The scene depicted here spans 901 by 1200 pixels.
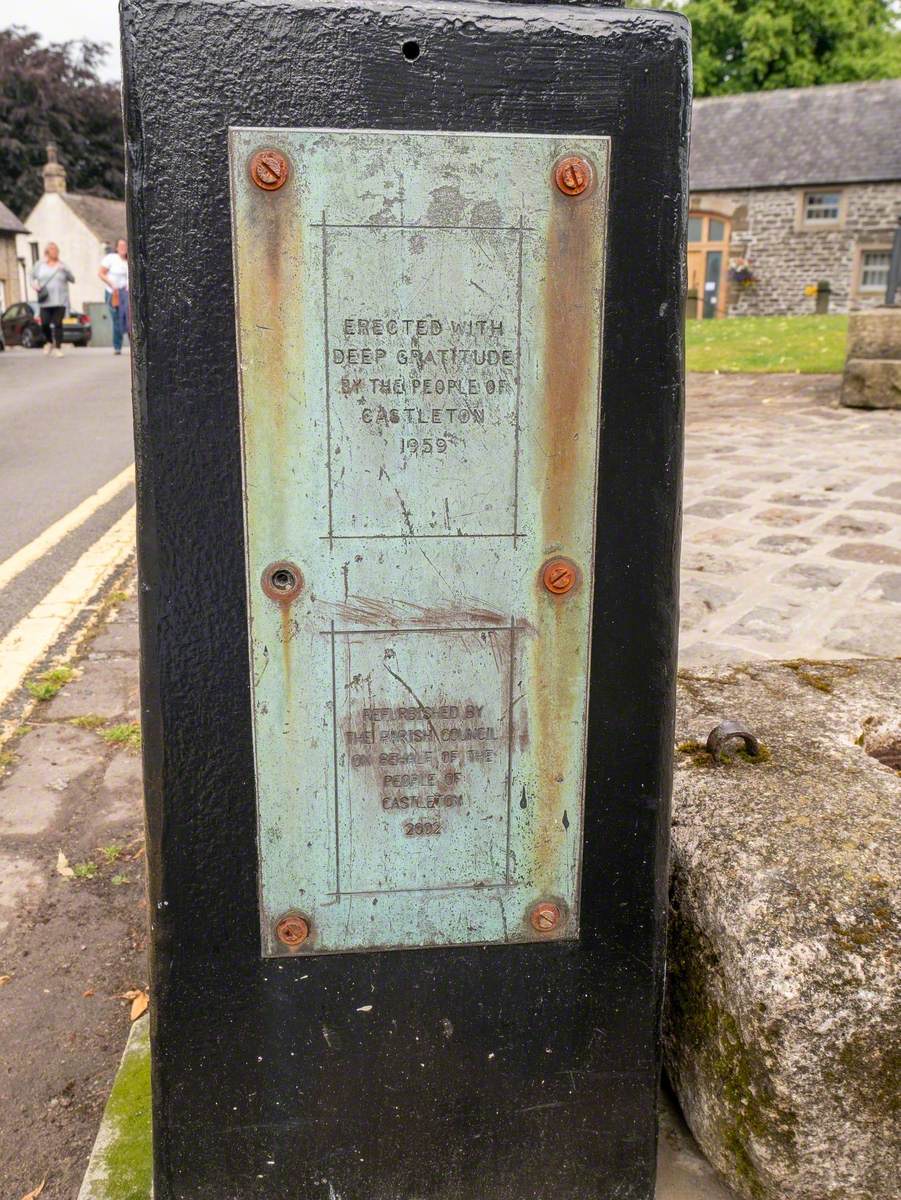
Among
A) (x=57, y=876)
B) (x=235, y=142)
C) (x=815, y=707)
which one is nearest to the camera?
(x=235, y=142)

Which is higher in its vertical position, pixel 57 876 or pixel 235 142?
pixel 235 142

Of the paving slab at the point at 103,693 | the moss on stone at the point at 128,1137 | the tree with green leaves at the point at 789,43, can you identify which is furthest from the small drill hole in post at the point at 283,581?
the tree with green leaves at the point at 789,43

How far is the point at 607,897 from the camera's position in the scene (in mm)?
1664

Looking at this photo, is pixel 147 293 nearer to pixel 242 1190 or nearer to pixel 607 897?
pixel 607 897

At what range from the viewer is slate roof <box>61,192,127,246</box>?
45656 millimetres

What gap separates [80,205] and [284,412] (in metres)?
49.8

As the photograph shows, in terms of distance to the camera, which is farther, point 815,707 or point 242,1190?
point 815,707

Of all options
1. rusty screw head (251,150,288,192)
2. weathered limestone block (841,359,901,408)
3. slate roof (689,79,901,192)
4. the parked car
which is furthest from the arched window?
rusty screw head (251,150,288,192)

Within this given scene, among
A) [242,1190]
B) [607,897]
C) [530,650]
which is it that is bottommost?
[242,1190]

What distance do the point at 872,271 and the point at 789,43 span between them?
12144 millimetres

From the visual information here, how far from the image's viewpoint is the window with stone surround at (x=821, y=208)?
34.5m

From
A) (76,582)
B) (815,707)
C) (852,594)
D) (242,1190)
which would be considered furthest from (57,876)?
(852,594)

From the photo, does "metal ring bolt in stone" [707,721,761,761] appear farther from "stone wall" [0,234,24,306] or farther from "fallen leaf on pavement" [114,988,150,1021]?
"stone wall" [0,234,24,306]

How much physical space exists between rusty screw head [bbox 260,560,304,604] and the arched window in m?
36.6
